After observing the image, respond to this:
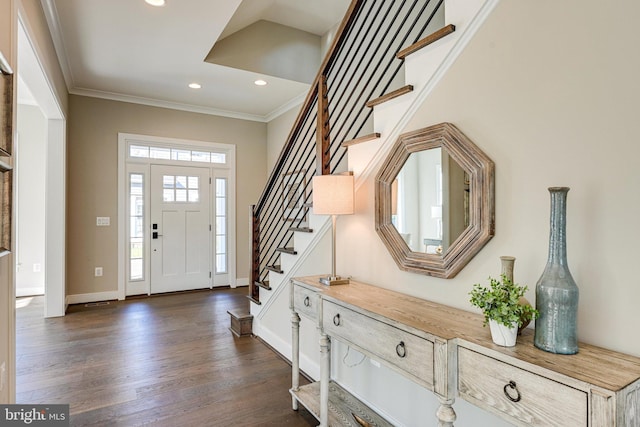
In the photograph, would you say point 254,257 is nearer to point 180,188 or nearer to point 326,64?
point 326,64

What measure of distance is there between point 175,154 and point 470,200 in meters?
4.88

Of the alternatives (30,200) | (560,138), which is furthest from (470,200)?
(30,200)

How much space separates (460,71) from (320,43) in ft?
11.7

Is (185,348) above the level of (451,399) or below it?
below

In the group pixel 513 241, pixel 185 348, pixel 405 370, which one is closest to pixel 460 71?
pixel 513 241

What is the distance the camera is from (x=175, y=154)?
5.43m

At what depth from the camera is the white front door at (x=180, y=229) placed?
529 centimetres

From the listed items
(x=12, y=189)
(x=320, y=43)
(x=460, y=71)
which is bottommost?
(x=12, y=189)

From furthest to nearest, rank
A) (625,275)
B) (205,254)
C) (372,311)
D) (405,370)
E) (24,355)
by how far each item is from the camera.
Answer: (205,254) < (24,355) < (372,311) < (405,370) < (625,275)

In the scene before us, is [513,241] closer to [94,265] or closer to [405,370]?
[405,370]

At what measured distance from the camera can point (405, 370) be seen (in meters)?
1.35

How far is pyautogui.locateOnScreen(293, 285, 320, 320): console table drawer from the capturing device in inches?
80.8

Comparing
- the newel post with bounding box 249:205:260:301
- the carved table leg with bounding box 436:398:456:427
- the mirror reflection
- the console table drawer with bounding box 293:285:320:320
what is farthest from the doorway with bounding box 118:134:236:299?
the carved table leg with bounding box 436:398:456:427

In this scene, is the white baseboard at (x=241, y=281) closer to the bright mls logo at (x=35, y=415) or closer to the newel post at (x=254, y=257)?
the newel post at (x=254, y=257)
